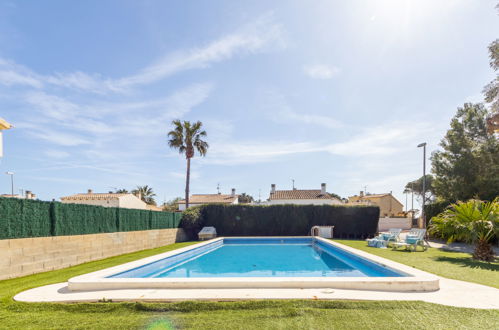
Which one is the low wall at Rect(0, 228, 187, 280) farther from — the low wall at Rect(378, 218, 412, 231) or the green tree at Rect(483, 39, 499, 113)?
the low wall at Rect(378, 218, 412, 231)

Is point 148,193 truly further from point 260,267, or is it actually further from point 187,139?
point 260,267

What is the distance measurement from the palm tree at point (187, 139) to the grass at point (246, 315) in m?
20.0

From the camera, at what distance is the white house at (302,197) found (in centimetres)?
3653

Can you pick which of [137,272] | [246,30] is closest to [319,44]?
[246,30]

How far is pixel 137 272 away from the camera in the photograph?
8430mm

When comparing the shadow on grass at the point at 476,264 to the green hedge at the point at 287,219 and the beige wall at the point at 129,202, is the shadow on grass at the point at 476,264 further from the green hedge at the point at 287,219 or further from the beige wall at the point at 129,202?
the beige wall at the point at 129,202

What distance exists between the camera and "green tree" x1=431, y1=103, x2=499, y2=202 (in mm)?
16641

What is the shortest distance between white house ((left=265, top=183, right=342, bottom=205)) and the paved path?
31.2 meters

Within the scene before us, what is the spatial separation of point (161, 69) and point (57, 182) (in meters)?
19.9

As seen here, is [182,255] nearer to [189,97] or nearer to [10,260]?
[10,260]

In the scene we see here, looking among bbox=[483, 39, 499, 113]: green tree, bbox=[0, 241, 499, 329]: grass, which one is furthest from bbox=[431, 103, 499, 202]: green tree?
bbox=[0, 241, 499, 329]: grass

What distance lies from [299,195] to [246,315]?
3481 centimetres

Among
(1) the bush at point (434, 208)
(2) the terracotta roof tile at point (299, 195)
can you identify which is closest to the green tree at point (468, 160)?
(1) the bush at point (434, 208)

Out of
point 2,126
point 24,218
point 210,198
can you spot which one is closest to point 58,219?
point 24,218
